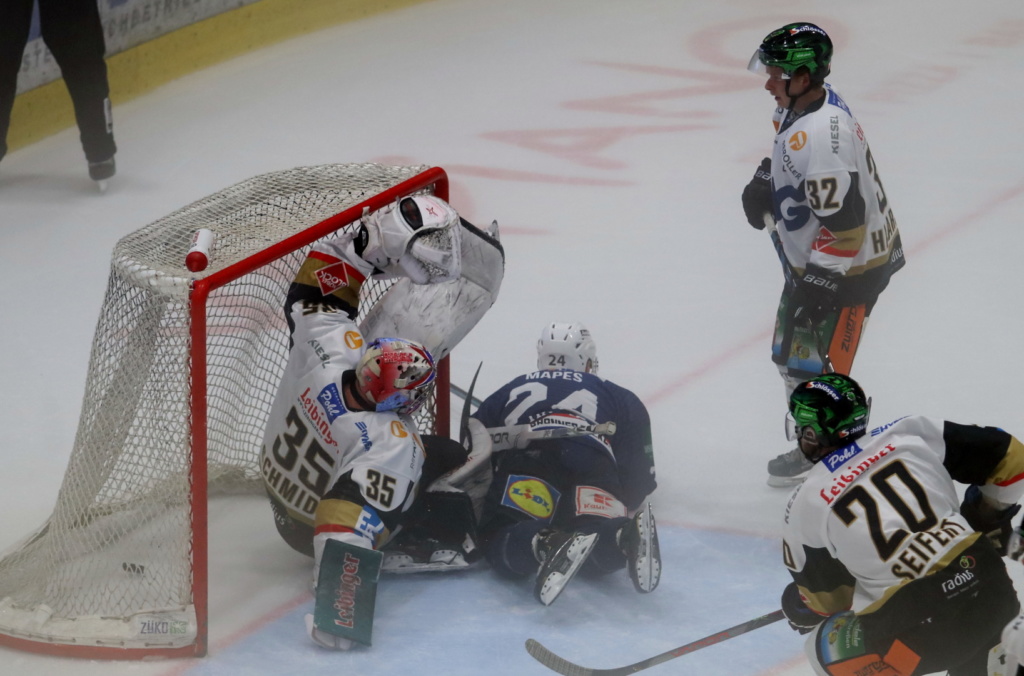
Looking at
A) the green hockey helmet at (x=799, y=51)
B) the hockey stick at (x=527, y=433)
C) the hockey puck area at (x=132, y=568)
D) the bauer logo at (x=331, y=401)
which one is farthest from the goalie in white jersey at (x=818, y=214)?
the hockey puck area at (x=132, y=568)

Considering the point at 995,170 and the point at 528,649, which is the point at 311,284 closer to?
the point at 528,649

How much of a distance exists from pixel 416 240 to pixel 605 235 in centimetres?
255

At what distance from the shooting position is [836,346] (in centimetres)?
354

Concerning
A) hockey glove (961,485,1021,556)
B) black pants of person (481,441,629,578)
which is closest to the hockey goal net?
black pants of person (481,441,629,578)

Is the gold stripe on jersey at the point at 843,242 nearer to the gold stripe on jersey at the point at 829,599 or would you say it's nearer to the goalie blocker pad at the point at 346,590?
the gold stripe on jersey at the point at 829,599

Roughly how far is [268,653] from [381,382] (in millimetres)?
621

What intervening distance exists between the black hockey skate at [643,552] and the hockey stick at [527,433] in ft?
1.08

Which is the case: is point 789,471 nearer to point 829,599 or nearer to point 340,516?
point 829,599

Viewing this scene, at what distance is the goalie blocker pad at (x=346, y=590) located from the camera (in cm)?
286

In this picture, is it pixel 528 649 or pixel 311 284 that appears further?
pixel 311 284

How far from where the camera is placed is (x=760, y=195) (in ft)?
12.0

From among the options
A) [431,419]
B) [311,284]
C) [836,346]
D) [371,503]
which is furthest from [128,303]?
[836,346]

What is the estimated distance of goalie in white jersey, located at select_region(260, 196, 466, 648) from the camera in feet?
9.46

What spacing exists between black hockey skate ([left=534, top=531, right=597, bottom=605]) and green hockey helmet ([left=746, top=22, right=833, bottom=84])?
123cm
